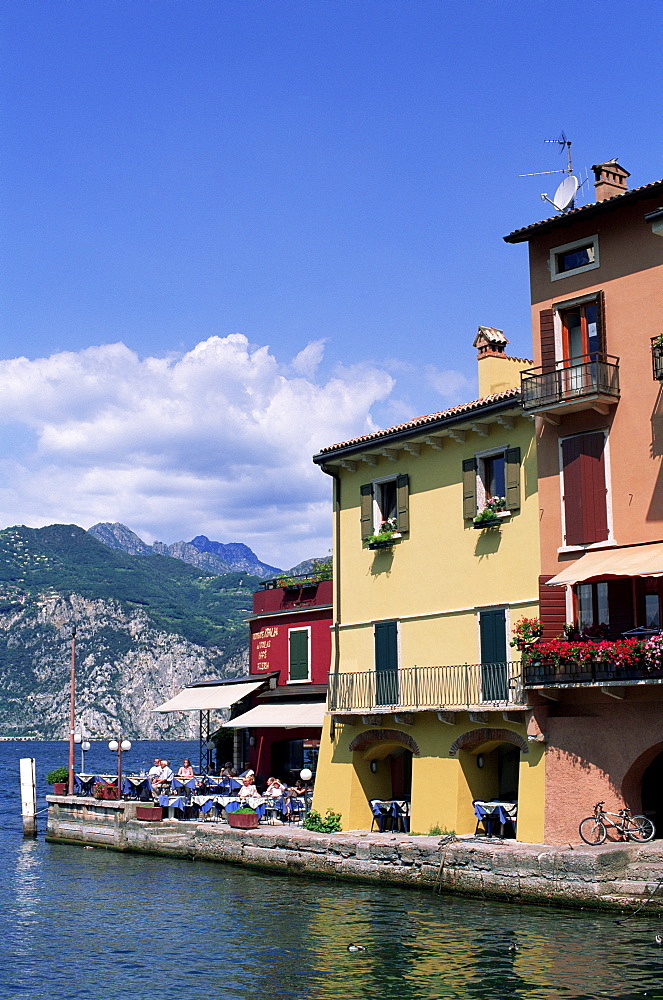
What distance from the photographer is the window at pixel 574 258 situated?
2839 cm

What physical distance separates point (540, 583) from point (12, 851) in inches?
909

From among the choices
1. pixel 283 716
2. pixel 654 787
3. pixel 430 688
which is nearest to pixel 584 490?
pixel 430 688

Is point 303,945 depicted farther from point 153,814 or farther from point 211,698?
point 211,698

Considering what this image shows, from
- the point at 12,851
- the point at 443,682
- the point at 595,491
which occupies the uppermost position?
the point at 595,491

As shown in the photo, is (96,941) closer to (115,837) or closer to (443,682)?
(443,682)

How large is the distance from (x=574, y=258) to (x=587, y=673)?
10.3 m

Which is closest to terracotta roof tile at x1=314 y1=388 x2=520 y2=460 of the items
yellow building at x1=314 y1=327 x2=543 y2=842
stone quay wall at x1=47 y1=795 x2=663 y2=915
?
yellow building at x1=314 y1=327 x2=543 y2=842

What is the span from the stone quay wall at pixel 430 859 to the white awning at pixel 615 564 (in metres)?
5.76

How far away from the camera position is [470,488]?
→ 31.4 m

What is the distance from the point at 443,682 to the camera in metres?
31.3

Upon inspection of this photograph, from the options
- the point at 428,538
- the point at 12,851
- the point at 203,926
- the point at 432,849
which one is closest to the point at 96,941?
the point at 203,926

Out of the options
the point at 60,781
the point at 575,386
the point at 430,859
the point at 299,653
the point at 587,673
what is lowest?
the point at 430,859

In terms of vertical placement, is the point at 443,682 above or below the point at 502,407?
below

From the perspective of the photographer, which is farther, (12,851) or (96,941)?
(12,851)
